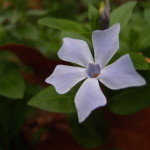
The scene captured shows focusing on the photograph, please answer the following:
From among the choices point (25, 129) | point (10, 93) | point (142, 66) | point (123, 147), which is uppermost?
point (142, 66)

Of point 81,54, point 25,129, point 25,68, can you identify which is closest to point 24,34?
point 25,68

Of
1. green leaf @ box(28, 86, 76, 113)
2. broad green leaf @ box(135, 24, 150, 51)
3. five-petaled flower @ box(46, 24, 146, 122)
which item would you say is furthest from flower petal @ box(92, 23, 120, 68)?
broad green leaf @ box(135, 24, 150, 51)

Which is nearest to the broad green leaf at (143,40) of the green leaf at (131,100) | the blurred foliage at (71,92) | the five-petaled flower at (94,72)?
the blurred foliage at (71,92)

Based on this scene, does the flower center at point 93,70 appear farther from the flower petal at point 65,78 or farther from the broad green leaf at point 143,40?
the broad green leaf at point 143,40

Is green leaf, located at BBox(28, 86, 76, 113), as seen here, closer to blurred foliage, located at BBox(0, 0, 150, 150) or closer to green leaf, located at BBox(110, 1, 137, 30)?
blurred foliage, located at BBox(0, 0, 150, 150)

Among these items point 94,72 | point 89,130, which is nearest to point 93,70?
point 94,72

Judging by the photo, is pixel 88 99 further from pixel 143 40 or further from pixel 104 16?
pixel 143 40

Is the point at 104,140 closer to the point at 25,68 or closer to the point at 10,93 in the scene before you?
the point at 10,93
